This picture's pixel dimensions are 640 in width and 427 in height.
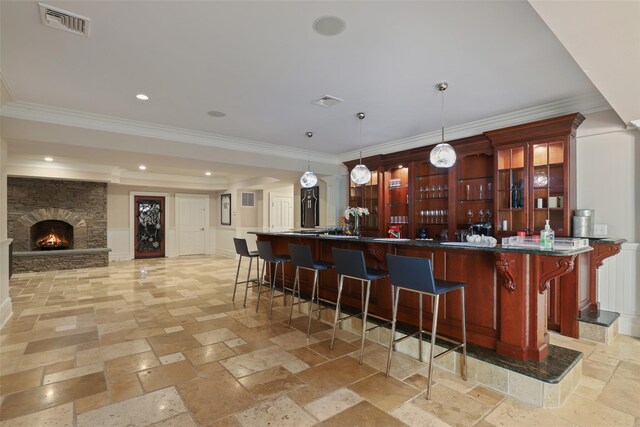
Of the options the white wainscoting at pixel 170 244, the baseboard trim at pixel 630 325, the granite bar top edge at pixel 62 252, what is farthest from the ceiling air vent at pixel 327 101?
the white wainscoting at pixel 170 244

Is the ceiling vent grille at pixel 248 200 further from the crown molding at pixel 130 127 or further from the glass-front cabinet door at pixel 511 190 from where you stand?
the glass-front cabinet door at pixel 511 190

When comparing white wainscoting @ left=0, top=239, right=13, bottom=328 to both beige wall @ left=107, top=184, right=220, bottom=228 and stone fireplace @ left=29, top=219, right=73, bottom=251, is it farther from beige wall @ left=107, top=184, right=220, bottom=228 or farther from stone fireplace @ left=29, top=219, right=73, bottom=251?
beige wall @ left=107, top=184, right=220, bottom=228

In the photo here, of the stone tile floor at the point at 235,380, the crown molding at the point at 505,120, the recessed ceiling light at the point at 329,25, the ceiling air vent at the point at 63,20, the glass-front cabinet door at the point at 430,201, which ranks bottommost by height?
the stone tile floor at the point at 235,380

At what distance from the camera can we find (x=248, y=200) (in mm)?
10680

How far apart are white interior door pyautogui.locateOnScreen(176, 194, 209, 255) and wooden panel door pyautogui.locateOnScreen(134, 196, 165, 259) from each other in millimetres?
537

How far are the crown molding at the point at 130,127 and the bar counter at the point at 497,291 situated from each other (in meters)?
3.06

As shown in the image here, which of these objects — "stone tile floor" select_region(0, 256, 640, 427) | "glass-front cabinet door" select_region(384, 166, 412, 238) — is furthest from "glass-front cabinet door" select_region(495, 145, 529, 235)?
"glass-front cabinet door" select_region(384, 166, 412, 238)

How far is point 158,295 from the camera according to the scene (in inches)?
214

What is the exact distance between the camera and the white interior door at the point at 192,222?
1088 centimetres

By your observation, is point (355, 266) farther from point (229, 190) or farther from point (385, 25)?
point (229, 190)

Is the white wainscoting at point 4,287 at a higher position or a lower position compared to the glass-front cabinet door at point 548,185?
lower

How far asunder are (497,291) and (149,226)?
1034 cm

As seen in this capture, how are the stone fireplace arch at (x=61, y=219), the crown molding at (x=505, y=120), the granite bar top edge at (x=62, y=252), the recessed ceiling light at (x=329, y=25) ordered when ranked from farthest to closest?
the stone fireplace arch at (x=61, y=219) < the granite bar top edge at (x=62, y=252) < the crown molding at (x=505, y=120) < the recessed ceiling light at (x=329, y=25)

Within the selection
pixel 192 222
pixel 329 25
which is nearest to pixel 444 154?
pixel 329 25
